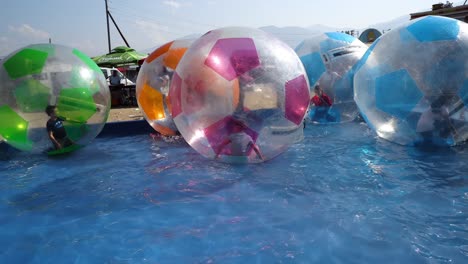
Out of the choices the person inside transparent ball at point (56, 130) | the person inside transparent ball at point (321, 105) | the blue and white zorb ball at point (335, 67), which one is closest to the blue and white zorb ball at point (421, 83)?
the blue and white zorb ball at point (335, 67)

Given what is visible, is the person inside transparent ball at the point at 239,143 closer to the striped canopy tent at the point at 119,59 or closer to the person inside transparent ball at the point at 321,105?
the person inside transparent ball at the point at 321,105

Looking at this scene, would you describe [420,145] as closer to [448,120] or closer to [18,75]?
[448,120]

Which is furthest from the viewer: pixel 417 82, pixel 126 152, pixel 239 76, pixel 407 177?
pixel 126 152

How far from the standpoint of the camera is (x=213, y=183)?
144 inches

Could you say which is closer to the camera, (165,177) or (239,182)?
(239,182)

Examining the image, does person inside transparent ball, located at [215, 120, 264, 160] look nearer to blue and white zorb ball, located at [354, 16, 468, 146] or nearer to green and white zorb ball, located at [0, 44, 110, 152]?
blue and white zorb ball, located at [354, 16, 468, 146]

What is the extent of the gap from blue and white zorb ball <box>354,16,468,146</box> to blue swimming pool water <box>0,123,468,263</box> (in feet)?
1.09

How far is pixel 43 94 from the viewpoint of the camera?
14.5 ft

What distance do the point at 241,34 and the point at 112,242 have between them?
2.35m

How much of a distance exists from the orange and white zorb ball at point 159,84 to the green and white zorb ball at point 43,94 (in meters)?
0.76

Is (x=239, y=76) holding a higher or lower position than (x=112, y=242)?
higher

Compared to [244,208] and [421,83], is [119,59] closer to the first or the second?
[421,83]

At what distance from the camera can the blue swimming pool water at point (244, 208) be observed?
2363mm

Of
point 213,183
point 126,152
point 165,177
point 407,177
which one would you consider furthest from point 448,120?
point 126,152
